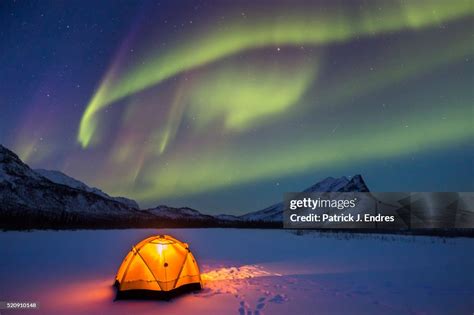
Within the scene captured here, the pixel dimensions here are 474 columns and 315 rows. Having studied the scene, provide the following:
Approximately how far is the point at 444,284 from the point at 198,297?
27.6ft

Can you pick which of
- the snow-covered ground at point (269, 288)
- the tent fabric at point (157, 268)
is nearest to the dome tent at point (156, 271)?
the tent fabric at point (157, 268)

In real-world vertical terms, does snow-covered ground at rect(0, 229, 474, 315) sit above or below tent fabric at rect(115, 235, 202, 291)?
below

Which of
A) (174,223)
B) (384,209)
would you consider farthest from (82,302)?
(384,209)

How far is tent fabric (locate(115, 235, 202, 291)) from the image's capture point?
852cm

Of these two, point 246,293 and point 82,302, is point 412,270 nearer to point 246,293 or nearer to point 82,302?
point 246,293

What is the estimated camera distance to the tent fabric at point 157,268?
852 cm

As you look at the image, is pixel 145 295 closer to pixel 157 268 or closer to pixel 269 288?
pixel 157 268

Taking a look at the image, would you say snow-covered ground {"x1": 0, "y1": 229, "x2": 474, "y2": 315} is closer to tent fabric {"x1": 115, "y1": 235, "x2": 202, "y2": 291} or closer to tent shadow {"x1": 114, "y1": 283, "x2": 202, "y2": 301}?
tent shadow {"x1": 114, "y1": 283, "x2": 202, "y2": 301}

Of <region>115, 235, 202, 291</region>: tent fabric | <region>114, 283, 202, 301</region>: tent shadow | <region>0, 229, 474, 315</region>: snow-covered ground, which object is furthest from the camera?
<region>115, 235, 202, 291</region>: tent fabric

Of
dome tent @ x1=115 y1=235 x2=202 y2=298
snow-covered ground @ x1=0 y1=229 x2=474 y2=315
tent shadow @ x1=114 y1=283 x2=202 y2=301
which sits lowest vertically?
snow-covered ground @ x1=0 y1=229 x2=474 y2=315

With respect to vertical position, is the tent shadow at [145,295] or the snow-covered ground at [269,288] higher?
the tent shadow at [145,295]

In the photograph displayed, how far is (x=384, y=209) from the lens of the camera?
179 meters

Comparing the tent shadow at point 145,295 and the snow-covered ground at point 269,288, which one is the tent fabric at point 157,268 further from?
the snow-covered ground at point 269,288

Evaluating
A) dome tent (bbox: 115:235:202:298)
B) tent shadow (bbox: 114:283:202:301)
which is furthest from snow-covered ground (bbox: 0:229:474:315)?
dome tent (bbox: 115:235:202:298)
